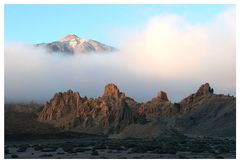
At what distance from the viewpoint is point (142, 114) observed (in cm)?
9912

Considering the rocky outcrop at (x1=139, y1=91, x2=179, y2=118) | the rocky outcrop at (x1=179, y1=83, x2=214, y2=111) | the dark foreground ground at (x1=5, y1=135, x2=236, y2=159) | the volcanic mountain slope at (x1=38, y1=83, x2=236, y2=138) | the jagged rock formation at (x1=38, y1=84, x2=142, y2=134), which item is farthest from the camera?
the rocky outcrop at (x1=139, y1=91, x2=179, y2=118)

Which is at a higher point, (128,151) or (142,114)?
(142,114)

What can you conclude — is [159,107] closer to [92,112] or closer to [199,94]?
[199,94]

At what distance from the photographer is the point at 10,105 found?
5871 inches

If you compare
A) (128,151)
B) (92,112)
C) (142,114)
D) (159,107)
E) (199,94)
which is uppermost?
(199,94)

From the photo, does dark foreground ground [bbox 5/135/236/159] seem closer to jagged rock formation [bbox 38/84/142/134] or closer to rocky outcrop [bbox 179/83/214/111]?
jagged rock formation [bbox 38/84/142/134]

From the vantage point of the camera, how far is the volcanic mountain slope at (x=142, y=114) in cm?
8200

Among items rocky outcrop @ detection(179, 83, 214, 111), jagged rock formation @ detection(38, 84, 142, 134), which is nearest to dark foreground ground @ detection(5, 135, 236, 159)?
jagged rock formation @ detection(38, 84, 142, 134)

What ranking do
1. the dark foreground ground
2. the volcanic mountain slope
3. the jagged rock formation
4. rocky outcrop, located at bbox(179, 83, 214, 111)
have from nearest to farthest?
the dark foreground ground, the volcanic mountain slope, the jagged rock formation, rocky outcrop, located at bbox(179, 83, 214, 111)

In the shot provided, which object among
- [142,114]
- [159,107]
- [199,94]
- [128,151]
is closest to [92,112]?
[142,114]

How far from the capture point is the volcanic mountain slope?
82.0 m

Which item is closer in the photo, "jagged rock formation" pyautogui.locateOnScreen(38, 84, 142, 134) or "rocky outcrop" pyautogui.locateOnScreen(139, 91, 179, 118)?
"jagged rock formation" pyautogui.locateOnScreen(38, 84, 142, 134)

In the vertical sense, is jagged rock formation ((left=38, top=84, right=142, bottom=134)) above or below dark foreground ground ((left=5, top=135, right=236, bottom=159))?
above

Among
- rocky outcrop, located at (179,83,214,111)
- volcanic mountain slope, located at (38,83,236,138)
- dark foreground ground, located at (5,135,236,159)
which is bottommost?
dark foreground ground, located at (5,135,236,159)
